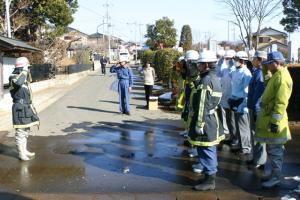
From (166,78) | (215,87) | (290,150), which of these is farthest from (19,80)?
(166,78)

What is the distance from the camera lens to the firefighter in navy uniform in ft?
19.2

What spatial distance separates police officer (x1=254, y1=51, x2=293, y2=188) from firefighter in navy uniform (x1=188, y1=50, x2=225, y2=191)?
27.4 inches

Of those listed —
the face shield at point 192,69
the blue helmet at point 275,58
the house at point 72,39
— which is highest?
the house at point 72,39

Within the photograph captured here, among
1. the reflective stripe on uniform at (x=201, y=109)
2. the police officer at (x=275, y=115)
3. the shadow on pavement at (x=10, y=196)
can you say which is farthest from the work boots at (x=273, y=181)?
the shadow on pavement at (x=10, y=196)

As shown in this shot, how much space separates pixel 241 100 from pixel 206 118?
6.96 feet

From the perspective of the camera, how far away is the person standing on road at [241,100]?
7.78m

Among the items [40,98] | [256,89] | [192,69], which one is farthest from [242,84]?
[40,98]

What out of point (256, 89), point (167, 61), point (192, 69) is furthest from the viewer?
point (167, 61)

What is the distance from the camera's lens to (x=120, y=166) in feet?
23.8

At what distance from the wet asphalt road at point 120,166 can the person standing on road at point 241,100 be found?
1.18 ft

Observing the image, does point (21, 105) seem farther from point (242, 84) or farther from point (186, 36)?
point (186, 36)

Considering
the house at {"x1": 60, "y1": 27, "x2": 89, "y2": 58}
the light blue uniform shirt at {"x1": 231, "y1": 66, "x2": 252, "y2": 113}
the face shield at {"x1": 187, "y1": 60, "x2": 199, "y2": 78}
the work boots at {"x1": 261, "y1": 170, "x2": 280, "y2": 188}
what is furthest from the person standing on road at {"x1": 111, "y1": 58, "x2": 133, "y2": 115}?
the house at {"x1": 60, "y1": 27, "x2": 89, "y2": 58}

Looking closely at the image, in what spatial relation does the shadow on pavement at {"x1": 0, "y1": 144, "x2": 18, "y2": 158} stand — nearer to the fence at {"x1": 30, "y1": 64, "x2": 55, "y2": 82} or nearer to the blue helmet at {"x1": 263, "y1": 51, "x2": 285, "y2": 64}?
the blue helmet at {"x1": 263, "y1": 51, "x2": 285, "y2": 64}

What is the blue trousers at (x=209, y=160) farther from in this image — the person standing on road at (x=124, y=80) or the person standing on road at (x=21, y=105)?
the person standing on road at (x=124, y=80)
